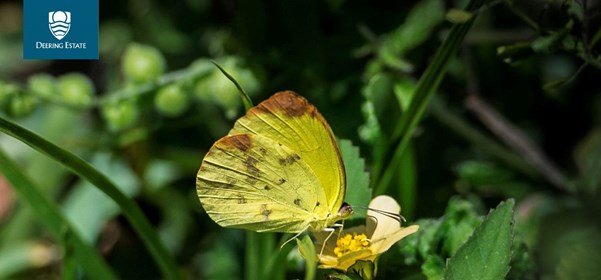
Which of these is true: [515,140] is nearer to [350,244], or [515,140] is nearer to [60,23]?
[350,244]

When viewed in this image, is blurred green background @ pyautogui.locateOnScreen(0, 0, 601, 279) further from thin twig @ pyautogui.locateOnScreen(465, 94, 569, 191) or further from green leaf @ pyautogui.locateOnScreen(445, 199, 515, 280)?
green leaf @ pyautogui.locateOnScreen(445, 199, 515, 280)

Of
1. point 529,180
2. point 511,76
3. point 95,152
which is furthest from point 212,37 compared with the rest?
point 529,180

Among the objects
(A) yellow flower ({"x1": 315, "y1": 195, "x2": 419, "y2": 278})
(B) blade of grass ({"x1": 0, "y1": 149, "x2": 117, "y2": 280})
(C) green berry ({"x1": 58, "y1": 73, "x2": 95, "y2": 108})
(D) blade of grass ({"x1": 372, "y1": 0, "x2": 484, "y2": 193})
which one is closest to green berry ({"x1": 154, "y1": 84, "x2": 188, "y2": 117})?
(C) green berry ({"x1": 58, "y1": 73, "x2": 95, "y2": 108})

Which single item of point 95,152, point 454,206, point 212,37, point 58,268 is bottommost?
point 58,268

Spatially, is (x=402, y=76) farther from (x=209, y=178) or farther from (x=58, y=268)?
(x=58, y=268)

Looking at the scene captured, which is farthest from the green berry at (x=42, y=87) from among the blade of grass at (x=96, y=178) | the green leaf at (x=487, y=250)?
the green leaf at (x=487, y=250)

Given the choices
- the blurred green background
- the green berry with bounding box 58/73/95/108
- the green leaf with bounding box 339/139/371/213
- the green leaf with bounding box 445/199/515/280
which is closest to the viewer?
the green leaf with bounding box 445/199/515/280
